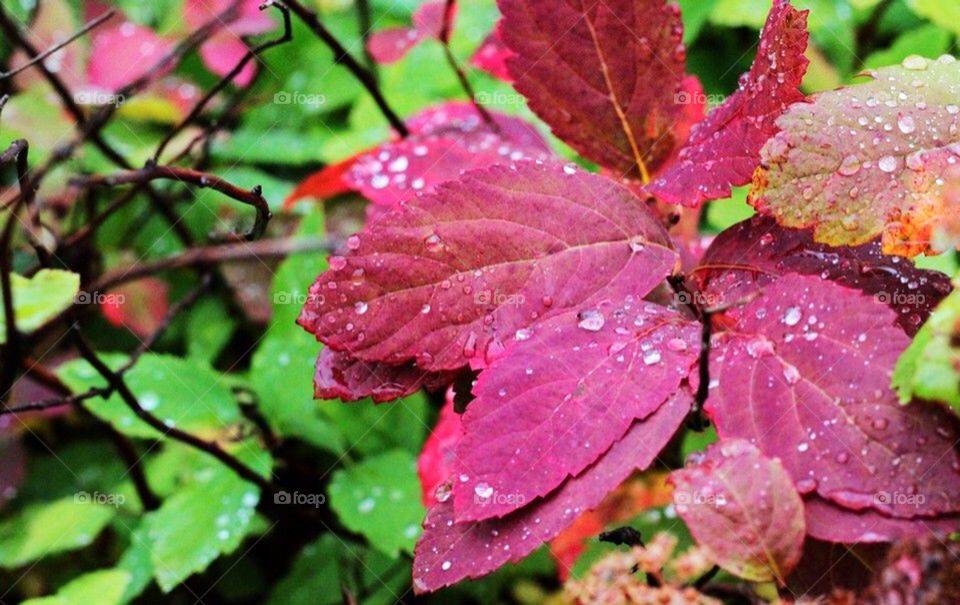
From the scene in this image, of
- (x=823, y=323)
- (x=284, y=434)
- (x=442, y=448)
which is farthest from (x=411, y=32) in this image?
(x=823, y=323)

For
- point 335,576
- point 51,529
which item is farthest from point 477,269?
point 51,529

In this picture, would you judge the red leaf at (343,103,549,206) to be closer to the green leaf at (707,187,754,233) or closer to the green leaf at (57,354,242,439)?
the green leaf at (707,187,754,233)

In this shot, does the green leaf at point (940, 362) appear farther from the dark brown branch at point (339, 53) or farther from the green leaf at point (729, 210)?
the dark brown branch at point (339, 53)

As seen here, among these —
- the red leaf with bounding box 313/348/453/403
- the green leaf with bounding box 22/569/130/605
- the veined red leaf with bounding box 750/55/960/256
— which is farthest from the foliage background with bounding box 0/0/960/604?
the veined red leaf with bounding box 750/55/960/256

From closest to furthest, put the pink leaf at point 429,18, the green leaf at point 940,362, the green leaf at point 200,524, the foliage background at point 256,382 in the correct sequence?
the green leaf at point 940,362 → the green leaf at point 200,524 → the foliage background at point 256,382 → the pink leaf at point 429,18

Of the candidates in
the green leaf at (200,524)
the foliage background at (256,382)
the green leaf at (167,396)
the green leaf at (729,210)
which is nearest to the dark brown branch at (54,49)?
the foliage background at (256,382)

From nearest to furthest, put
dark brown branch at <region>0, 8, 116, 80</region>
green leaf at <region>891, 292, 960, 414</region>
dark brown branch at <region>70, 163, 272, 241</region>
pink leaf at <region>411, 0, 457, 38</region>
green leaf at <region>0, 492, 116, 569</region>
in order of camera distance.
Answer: green leaf at <region>891, 292, 960, 414</region> < dark brown branch at <region>70, 163, 272, 241</region> < dark brown branch at <region>0, 8, 116, 80</region> < green leaf at <region>0, 492, 116, 569</region> < pink leaf at <region>411, 0, 457, 38</region>
